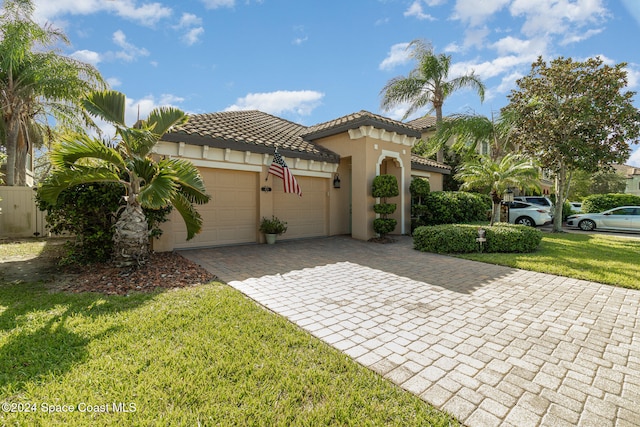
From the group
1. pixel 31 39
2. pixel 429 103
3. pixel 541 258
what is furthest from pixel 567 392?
pixel 31 39

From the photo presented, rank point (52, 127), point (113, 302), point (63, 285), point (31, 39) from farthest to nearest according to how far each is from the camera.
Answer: point (52, 127), point (31, 39), point (63, 285), point (113, 302)

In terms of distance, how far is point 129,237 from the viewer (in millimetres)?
5809

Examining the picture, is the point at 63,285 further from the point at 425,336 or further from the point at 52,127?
the point at 52,127

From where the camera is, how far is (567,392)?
2.60 metres

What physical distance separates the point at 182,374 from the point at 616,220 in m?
21.5

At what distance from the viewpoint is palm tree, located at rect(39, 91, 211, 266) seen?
5223mm

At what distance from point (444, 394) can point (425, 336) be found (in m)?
1.10

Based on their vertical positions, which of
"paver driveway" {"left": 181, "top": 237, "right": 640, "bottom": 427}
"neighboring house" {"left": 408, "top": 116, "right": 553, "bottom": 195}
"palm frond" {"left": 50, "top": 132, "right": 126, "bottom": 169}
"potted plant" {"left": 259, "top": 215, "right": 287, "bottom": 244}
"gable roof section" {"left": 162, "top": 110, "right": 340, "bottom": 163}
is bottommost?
"paver driveway" {"left": 181, "top": 237, "right": 640, "bottom": 427}

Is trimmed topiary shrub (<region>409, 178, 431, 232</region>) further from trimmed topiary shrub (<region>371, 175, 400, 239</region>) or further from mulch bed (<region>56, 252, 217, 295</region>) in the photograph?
mulch bed (<region>56, 252, 217, 295</region>)

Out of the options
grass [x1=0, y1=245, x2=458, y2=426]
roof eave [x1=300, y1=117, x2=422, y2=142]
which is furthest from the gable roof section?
grass [x1=0, y1=245, x2=458, y2=426]

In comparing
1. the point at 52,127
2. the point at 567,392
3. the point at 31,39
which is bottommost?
the point at 567,392

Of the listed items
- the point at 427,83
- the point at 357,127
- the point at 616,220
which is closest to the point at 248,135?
the point at 357,127

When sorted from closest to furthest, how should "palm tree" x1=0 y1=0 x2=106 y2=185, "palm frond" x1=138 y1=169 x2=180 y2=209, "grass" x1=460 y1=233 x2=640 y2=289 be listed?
1. "palm frond" x1=138 y1=169 x2=180 y2=209
2. "grass" x1=460 y1=233 x2=640 y2=289
3. "palm tree" x1=0 y1=0 x2=106 y2=185

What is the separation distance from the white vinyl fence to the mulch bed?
874 cm
